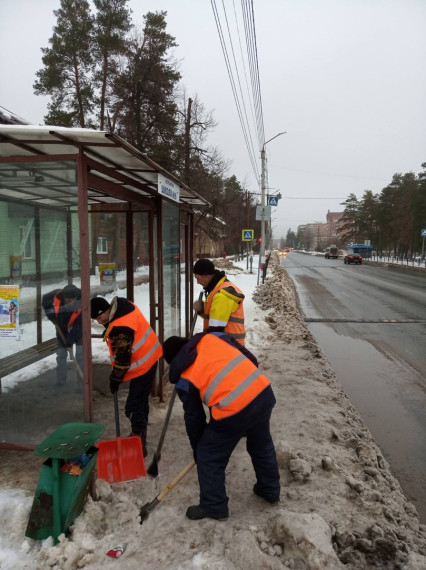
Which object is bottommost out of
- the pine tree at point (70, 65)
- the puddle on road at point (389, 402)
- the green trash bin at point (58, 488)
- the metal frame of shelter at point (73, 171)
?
the puddle on road at point (389, 402)

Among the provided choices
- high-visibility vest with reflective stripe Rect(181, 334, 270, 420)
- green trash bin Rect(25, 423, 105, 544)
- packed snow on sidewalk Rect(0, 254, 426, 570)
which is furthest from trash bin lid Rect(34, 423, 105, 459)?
high-visibility vest with reflective stripe Rect(181, 334, 270, 420)

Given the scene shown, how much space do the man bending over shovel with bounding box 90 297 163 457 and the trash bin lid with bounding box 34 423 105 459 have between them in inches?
24.6

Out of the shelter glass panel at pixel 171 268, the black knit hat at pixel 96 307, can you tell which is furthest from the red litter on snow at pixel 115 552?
the shelter glass panel at pixel 171 268

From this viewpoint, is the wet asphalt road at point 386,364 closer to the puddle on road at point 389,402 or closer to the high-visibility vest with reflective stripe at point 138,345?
the puddle on road at point 389,402

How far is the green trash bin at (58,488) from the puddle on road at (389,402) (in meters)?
2.73

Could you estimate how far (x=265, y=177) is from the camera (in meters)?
21.0

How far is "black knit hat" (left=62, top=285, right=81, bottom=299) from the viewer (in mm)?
3583

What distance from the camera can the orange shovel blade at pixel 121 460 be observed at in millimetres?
3426

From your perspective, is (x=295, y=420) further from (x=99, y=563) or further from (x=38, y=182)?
(x=38, y=182)

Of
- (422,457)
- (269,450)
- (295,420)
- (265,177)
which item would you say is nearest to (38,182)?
(269,450)

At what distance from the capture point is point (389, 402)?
5816 mm

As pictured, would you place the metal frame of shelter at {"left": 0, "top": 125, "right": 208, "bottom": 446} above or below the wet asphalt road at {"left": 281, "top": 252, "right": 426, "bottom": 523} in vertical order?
above

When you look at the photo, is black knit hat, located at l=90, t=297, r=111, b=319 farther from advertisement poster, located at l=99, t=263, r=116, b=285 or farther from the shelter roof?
advertisement poster, located at l=99, t=263, r=116, b=285

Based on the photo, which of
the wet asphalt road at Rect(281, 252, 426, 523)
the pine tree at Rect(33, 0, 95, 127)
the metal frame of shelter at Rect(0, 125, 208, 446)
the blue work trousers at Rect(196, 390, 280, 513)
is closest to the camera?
the blue work trousers at Rect(196, 390, 280, 513)
